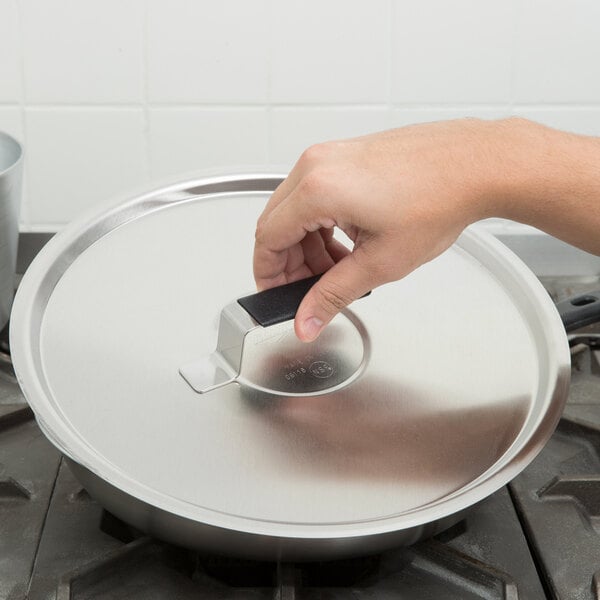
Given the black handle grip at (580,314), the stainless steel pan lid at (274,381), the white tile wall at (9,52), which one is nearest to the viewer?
the stainless steel pan lid at (274,381)

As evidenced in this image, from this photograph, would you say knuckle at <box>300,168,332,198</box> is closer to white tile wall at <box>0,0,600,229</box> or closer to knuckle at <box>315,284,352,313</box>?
knuckle at <box>315,284,352,313</box>

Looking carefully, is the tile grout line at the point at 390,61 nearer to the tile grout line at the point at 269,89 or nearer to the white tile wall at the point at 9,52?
the tile grout line at the point at 269,89

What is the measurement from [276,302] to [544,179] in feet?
0.66

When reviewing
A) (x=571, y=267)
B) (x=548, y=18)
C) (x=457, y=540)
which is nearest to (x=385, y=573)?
(x=457, y=540)

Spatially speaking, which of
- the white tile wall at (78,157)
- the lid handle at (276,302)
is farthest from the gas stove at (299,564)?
the white tile wall at (78,157)

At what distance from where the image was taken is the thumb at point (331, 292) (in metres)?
0.64

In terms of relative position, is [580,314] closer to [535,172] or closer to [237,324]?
[535,172]

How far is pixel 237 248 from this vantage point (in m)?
0.80

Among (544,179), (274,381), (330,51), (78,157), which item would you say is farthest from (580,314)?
(78,157)

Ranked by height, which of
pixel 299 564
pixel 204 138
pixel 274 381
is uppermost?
pixel 204 138

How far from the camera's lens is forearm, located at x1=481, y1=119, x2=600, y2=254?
655mm

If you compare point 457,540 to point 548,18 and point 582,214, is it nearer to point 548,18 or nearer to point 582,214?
point 582,214

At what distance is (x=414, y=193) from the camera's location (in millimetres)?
622

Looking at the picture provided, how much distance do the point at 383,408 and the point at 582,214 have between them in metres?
0.20
